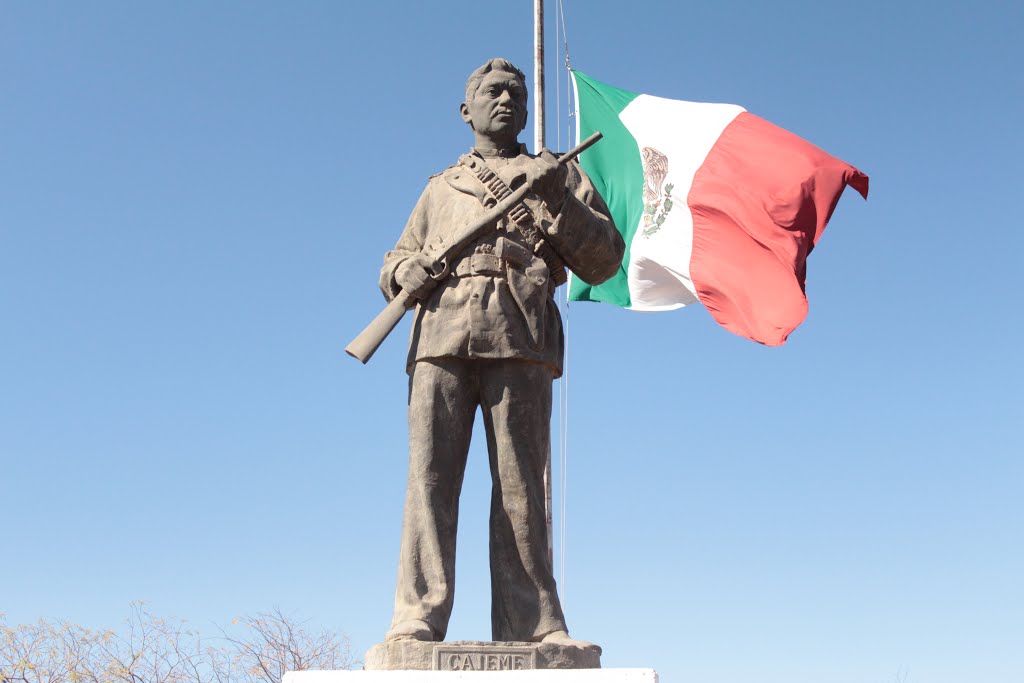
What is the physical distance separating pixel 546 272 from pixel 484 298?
0.43 metres

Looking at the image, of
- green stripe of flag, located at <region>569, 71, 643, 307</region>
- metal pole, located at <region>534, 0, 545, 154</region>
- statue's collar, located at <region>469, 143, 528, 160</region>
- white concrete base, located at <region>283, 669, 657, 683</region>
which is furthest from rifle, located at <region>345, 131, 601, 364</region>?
green stripe of flag, located at <region>569, 71, 643, 307</region>

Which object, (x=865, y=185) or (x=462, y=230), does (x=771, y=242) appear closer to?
A: (x=865, y=185)

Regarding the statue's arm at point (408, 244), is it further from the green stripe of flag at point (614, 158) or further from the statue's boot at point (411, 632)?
the green stripe of flag at point (614, 158)

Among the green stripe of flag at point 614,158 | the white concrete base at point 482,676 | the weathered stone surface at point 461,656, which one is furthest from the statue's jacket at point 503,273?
the green stripe of flag at point 614,158

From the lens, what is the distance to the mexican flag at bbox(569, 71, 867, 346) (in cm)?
1256

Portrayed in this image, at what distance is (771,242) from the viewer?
41.2ft

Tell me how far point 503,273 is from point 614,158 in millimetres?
7269

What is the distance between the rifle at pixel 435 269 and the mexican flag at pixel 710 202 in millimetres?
6103

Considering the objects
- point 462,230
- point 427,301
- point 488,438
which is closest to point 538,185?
point 462,230

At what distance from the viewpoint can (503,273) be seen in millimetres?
6629

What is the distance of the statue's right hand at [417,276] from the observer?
6633mm

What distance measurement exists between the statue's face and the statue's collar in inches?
3.3

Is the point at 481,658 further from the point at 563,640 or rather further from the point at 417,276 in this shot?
the point at 417,276

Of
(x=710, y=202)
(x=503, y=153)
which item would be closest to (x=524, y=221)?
(x=503, y=153)
